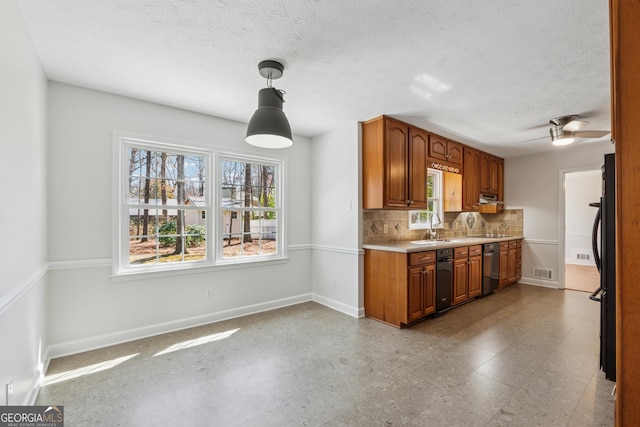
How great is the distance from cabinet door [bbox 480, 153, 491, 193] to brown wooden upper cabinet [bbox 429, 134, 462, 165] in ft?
2.84

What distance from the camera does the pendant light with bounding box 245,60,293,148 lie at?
2.35 m

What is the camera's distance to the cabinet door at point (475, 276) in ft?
14.3

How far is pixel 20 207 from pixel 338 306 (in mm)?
3367

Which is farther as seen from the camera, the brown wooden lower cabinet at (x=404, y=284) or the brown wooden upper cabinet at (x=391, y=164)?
the brown wooden upper cabinet at (x=391, y=164)

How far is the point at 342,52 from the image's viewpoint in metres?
2.24

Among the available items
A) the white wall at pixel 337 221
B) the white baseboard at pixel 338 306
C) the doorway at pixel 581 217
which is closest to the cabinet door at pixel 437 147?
the white wall at pixel 337 221

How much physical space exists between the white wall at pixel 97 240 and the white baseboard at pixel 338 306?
1.43m

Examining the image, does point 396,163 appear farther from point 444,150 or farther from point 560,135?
point 560,135

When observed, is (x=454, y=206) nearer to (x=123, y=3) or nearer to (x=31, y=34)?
(x=123, y=3)

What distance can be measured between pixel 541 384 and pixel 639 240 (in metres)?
2.05

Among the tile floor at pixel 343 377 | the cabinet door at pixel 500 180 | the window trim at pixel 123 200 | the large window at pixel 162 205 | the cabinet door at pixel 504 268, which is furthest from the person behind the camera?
the cabinet door at pixel 500 180

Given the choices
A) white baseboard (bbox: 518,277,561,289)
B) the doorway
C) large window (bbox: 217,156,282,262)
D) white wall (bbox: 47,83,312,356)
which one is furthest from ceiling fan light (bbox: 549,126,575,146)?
white wall (bbox: 47,83,312,356)

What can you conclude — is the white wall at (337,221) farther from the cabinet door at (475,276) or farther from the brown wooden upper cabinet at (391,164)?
the cabinet door at (475,276)

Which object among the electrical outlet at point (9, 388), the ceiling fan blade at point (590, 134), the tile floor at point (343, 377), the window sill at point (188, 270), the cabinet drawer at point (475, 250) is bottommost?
the tile floor at point (343, 377)
